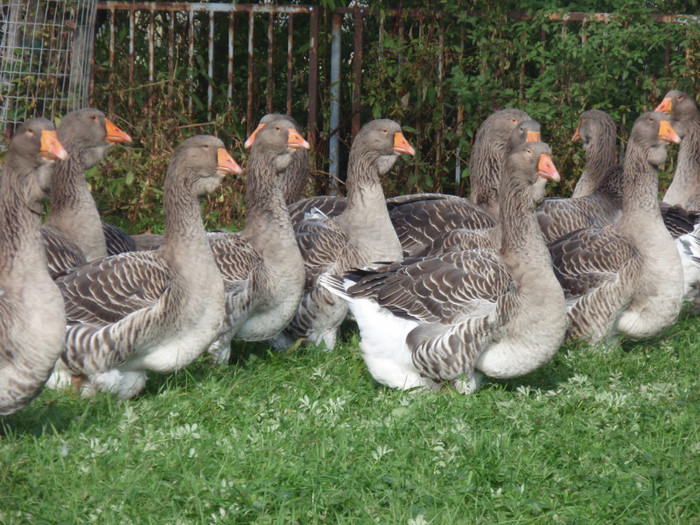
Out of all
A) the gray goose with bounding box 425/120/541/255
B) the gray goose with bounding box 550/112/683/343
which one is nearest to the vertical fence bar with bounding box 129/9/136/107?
the gray goose with bounding box 425/120/541/255

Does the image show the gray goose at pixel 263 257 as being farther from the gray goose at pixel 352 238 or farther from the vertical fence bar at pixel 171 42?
the vertical fence bar at pixel 171 42

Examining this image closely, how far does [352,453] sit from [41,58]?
695 cm

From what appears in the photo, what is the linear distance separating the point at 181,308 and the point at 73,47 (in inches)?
219

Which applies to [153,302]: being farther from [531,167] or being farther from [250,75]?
[250,75]

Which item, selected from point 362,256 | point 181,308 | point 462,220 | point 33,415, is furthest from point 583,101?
point 33,415

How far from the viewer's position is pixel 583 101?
1110 cm

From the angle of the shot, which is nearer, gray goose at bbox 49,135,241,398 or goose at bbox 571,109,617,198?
gray goose at bbox 49,135,241,398

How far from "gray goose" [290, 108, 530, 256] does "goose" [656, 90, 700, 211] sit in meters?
1.96

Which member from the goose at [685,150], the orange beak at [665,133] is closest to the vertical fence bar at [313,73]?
the goose at [685,150]

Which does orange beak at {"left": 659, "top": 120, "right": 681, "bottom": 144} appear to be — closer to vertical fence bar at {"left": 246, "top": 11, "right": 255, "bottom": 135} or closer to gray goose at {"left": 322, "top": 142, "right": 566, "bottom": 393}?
gray goose at {"left": 322, "top": 142, "right": 566, "bottom": 393}

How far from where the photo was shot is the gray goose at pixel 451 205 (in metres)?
8.07

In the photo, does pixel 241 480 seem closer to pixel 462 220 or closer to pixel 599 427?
A: pixel 599 427

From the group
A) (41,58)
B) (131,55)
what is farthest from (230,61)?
(41,58)

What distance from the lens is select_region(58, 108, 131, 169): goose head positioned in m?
7.54
